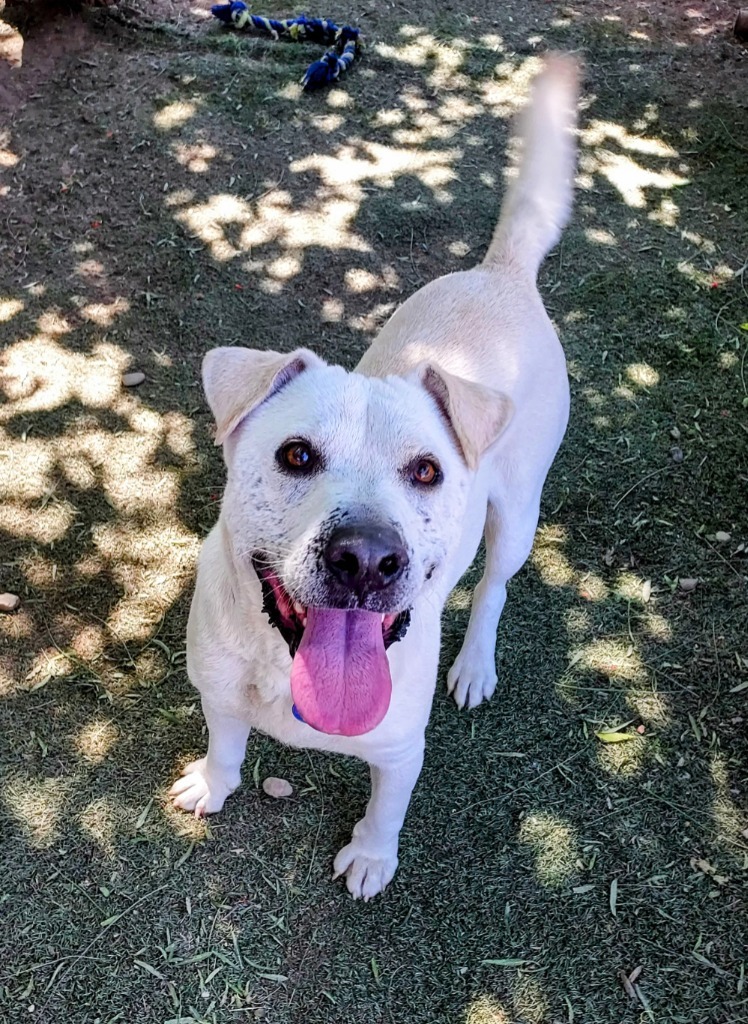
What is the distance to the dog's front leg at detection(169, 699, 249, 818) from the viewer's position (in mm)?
3420

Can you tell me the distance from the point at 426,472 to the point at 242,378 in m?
0.62

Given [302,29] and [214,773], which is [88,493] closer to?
[214,773]

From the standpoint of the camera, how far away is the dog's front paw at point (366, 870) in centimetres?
360

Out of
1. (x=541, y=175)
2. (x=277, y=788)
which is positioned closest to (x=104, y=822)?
(x=277, y=788)

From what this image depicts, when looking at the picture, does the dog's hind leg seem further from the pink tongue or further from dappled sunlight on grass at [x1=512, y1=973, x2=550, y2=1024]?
the pink tongue

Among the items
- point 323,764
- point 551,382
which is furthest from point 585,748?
point 551,382

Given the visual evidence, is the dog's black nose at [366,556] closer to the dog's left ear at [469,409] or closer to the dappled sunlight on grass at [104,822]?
the dog's left ear at [469,409]

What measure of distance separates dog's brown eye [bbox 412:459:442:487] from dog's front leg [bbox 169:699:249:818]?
1275 millimetres

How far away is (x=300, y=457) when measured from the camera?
8.32 feet

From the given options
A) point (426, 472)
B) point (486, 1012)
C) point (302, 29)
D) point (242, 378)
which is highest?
point (242, 378)

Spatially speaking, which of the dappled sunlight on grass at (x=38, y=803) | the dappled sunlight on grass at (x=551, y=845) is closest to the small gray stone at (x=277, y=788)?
the dappled sunlight on grass at (x=38, y=803)

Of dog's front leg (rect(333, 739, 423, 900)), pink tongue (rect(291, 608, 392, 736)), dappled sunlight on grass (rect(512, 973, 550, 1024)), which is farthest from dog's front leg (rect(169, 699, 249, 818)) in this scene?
dappled sunlight on grass (rect(512, 973, 550, 1024))

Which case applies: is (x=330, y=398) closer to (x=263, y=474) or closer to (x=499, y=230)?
(x=263, y=474)

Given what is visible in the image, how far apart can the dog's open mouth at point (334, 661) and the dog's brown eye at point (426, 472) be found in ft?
1.32
